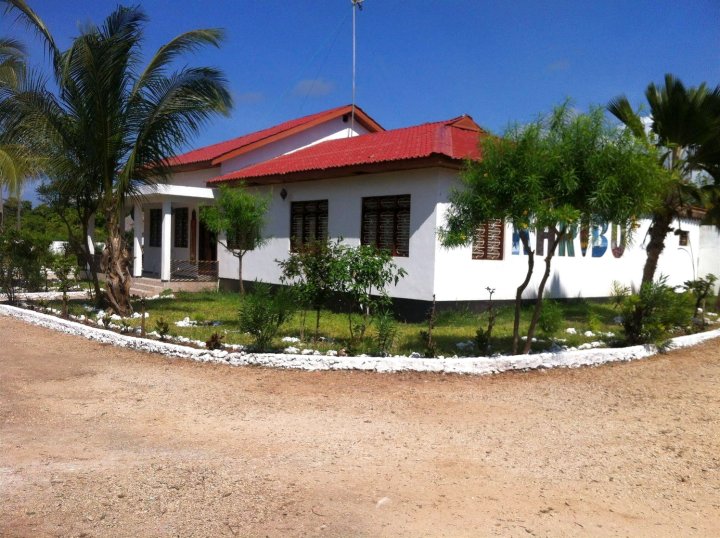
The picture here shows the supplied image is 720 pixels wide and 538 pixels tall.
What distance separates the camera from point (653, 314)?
32.6 ft

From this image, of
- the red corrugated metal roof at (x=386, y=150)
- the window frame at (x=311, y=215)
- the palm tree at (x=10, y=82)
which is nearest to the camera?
the palm tree at (x=10, y=82)

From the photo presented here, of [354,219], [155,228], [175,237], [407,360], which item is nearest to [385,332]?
[407,360]

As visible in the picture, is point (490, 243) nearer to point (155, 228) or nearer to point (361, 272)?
point (361, 272)

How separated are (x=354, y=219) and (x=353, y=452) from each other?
953 centimetres

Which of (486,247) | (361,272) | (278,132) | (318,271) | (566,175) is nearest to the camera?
(566,175)

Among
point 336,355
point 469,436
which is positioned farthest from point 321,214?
point 469,436

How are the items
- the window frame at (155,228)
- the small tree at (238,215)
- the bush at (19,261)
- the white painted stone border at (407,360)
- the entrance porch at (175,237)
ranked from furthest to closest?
the window frame at (155,228) → the entrance porch at (175,237) → the bush at (19,261) → the small tree at (238,215) → the white painted stone border at (407,360)

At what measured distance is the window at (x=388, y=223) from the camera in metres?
13.5

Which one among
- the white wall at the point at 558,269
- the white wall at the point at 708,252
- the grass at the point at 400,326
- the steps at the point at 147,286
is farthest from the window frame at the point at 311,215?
the white wall at the point at 708,252

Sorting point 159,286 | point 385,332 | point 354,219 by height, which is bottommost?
point 385,332

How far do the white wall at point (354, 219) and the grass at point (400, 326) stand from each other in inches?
40.7

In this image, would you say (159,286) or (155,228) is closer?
Answer: (159,286)

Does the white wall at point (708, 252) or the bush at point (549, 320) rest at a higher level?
the white wall at point (708, 252)

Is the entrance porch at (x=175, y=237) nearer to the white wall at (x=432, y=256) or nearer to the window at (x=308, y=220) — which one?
the white wall at (x=432, y=256)
